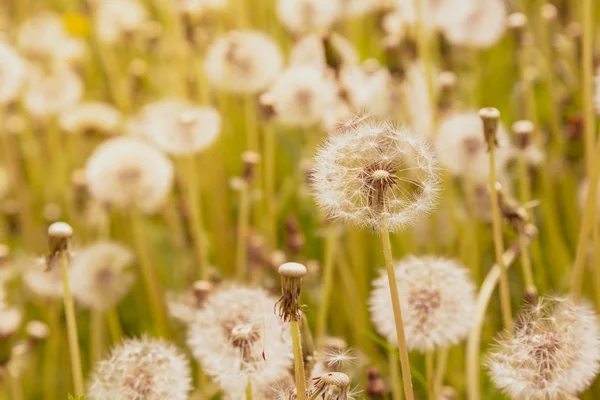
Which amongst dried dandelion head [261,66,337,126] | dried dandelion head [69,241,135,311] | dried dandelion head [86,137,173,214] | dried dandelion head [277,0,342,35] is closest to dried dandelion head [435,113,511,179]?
dried dandelion head [261,66,337,126]

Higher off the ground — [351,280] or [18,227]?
[18,227]

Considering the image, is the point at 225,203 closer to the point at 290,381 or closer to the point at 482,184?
the point at 482,184

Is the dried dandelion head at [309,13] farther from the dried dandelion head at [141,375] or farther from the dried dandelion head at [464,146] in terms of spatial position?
the dried dandelion head at [141,375]

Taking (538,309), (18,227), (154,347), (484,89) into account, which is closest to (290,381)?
(154,347)

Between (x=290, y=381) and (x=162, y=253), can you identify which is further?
(x=162, y=253)

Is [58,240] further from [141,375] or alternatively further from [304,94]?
[304,94]

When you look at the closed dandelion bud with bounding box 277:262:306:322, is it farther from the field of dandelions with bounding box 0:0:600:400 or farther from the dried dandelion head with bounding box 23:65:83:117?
the dried dandelion head with bounding box 23:65:83:117

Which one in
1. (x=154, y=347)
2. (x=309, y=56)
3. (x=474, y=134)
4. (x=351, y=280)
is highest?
(x=309, y=56)

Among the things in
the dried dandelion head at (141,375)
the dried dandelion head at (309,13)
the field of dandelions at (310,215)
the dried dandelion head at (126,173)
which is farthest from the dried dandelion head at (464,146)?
the dried dandelion head at (141,375)
